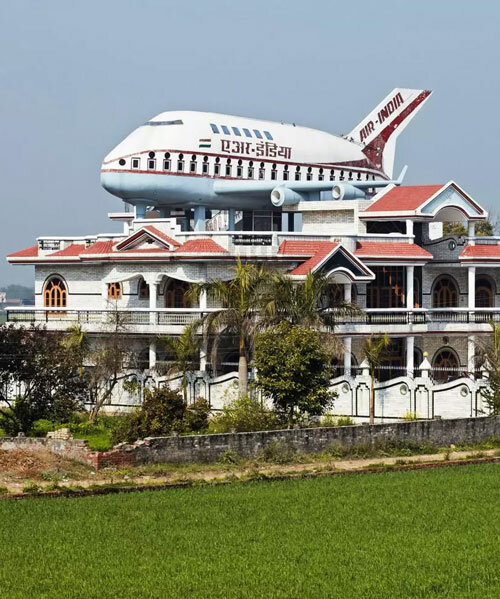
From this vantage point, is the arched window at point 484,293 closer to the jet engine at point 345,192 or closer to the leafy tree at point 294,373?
the jet engine at point 345,192

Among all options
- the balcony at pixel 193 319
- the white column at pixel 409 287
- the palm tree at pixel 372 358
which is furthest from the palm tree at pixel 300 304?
the white column at pixel 409 287

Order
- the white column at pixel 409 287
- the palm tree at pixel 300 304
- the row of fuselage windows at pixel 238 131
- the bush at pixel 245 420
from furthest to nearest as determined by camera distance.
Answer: the row of fuselage windows at pixel 238 131
the white column at pixel 409 287
the palm tree at pixel 300 304
the bush at pixel 245 420

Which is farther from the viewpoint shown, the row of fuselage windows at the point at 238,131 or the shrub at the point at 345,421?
the row of fuselage windows at the point at 238,131

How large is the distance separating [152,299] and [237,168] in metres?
11.4

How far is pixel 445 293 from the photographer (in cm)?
5688

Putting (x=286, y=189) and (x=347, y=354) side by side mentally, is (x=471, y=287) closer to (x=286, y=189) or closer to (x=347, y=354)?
(x=347, y=354)

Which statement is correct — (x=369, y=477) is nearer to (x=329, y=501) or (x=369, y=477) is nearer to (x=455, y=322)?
(x=329, y=501)

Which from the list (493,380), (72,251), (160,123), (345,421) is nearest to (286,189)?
(160,123)

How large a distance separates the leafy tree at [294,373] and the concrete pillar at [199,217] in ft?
60.6

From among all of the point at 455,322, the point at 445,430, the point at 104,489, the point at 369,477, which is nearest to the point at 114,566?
the point at 104,489

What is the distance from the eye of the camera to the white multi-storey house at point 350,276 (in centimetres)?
4938

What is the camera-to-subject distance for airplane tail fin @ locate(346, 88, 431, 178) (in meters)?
68.2

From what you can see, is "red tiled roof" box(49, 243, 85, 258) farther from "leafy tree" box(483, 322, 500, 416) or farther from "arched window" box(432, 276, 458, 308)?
"leafy tree" box(483, 322, 500, 416)

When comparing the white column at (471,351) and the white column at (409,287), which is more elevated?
the white column at (409,287)
